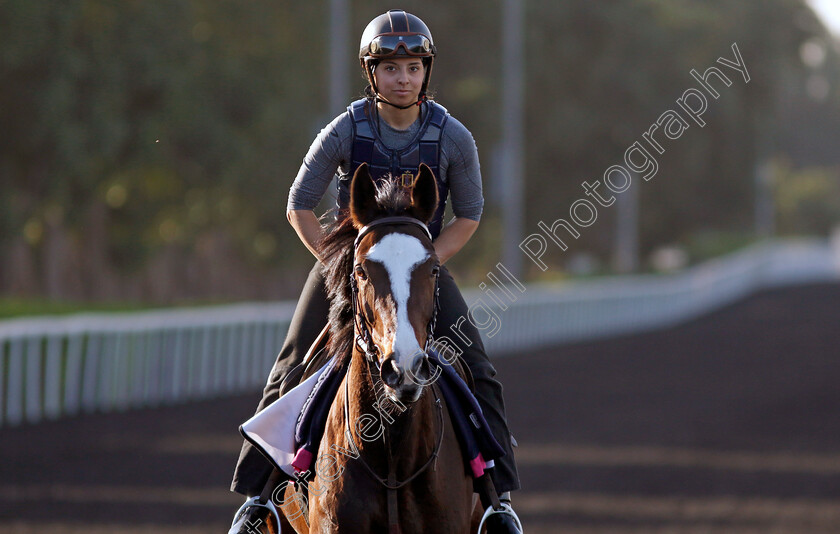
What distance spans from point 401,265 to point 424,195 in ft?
1.45

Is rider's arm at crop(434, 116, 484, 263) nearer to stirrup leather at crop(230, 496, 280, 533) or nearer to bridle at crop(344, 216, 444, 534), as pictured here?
bridle at crop(344, 216, 444, 534)

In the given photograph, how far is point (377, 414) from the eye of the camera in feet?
16.2

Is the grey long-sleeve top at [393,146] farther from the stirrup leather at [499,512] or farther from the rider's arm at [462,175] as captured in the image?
the stirrup leather at [499,512]

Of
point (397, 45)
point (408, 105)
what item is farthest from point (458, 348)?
point (397, 45)

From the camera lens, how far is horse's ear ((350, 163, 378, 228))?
4.88 m

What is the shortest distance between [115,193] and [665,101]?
87.0ft

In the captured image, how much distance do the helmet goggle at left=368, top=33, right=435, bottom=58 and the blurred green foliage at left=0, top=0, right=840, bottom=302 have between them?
13253mm

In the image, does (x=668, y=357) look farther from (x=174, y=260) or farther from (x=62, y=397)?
(x=174, y=260)

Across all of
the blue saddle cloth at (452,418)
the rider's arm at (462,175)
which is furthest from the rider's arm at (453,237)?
the blue saddle cloth at (452,418)

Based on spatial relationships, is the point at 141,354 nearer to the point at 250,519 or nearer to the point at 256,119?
the point at 250,519

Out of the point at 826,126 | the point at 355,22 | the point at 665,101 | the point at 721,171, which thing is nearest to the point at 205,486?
the point at 355,22

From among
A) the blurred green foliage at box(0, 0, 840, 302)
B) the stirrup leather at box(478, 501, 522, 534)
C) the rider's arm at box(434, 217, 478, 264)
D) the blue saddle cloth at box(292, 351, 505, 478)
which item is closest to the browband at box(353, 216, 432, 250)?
the rider's arm at box(434, 217, 478, 264)

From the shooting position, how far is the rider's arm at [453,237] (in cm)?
518

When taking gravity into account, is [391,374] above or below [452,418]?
above
